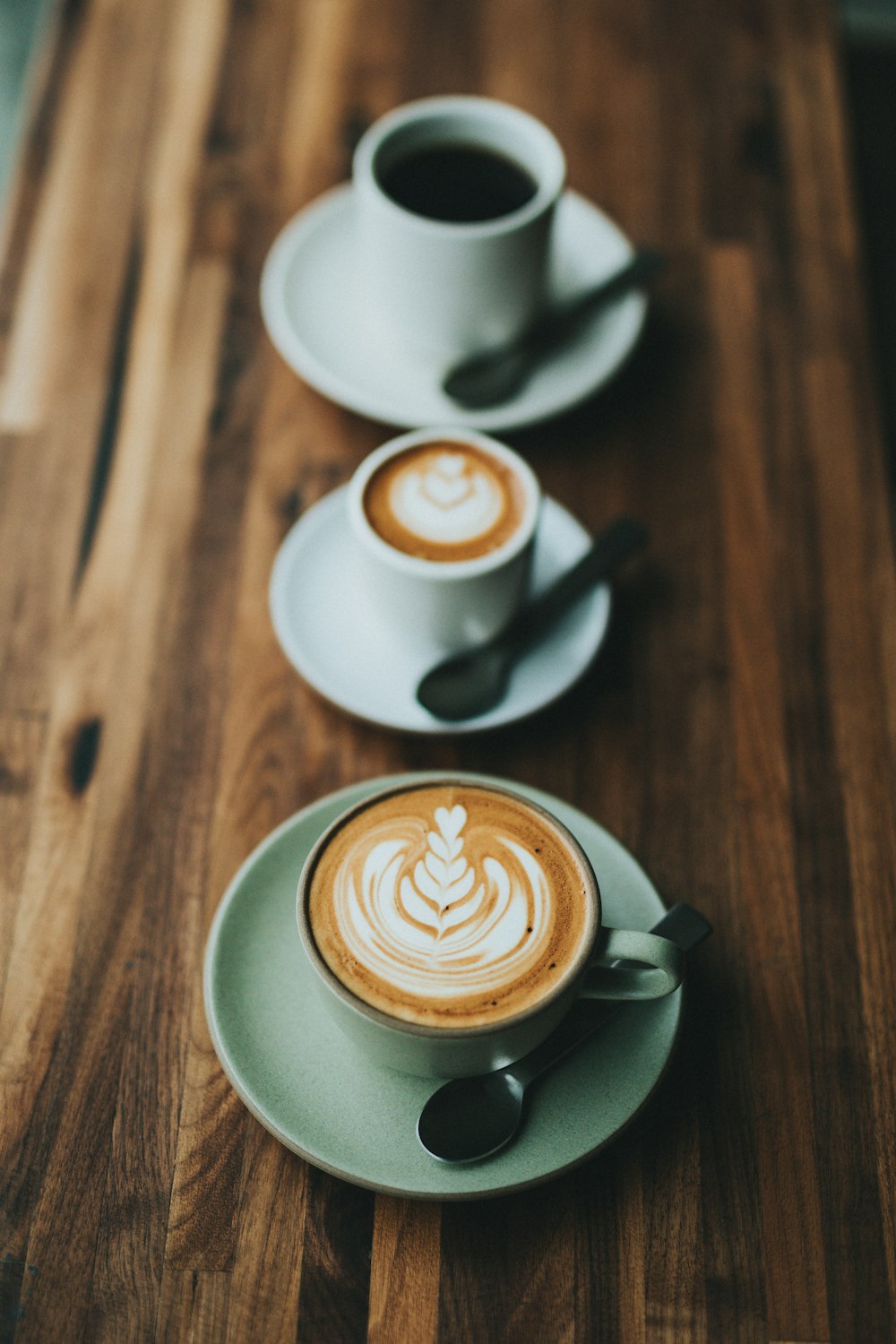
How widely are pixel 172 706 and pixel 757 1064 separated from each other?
1.57 feet

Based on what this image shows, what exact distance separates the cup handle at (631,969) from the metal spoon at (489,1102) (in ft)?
0.11

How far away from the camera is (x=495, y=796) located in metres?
0.67

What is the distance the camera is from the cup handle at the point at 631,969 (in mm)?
606

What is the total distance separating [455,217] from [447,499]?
10.9 inches

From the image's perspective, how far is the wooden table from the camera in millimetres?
651

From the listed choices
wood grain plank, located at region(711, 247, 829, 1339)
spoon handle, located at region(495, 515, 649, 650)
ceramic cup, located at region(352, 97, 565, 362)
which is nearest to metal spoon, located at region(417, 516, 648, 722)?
spoon handle, located at region(495, 515, 649, 650)

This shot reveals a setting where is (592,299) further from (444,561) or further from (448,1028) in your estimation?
(448,1028)

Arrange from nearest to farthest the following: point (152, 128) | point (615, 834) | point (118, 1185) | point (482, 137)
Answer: point (118, 1185) < point (615, 834) < point (482, 137) < point (152, 128)

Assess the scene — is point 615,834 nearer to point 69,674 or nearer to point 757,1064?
point 757,1064

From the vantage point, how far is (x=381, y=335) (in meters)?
0.99

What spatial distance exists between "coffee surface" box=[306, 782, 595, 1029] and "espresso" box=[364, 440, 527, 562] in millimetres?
196

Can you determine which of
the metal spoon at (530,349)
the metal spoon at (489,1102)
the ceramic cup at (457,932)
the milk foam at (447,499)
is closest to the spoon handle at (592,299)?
the metal spoon at (530,349)

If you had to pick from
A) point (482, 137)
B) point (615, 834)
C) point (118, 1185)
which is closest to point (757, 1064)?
point (615, 834)

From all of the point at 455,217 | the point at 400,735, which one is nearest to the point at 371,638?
the point at 400,735
